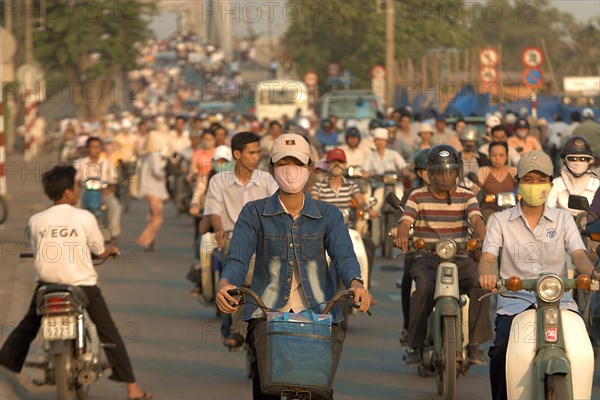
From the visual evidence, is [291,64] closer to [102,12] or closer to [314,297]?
[102,12]

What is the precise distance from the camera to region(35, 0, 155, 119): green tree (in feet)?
236

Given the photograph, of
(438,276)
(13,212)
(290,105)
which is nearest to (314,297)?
(438,276)

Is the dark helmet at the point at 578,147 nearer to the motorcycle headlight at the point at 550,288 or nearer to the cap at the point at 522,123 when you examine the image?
the motorcycle headlight at the point at 550,288

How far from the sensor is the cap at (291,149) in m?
7.19

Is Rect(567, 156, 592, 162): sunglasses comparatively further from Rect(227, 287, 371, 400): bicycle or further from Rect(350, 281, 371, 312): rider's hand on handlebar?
Rect(227, 287, 371, 400): bicycle

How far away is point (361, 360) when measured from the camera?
12.3 meters

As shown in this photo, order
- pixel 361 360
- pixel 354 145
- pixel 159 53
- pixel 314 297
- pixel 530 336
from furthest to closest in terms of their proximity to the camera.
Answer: pixel 159 53 < pixel 354 145 < pixel 361 360 < pixel 530 336 < pixel 314 297

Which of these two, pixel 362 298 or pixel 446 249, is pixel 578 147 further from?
pixel 362 298

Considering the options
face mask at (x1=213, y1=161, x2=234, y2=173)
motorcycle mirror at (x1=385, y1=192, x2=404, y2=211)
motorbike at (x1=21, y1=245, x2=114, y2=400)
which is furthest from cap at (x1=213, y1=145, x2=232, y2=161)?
motorbike at (x1=21, y1=245, x2=114, y2=400)

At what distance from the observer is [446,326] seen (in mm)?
10023

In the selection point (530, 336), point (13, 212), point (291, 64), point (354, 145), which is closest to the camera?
point (530, 336)

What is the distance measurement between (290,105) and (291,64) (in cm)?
1515

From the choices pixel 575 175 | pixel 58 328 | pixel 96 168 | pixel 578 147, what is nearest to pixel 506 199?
pixel 575 175

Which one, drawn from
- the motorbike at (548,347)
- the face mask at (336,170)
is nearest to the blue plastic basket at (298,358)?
the motorbike at (548,347)
